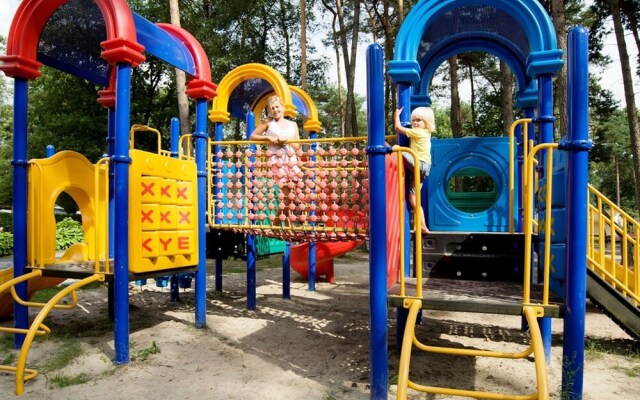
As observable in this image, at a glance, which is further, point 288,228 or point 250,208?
point 250,208

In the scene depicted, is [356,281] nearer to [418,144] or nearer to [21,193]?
[418,144]

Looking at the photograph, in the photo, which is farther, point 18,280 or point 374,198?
point 18,280

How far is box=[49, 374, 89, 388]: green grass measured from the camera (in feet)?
13.1

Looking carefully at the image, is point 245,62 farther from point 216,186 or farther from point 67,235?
point 216,186

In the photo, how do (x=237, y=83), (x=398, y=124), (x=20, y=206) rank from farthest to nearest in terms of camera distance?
(x=237, y=83) → (x=20, y=206) → (x=398, y=124)

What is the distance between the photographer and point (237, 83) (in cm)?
755

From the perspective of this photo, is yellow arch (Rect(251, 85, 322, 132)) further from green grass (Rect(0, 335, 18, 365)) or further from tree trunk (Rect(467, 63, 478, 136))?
tree trunk (Rect(467, 63, 478, 136))

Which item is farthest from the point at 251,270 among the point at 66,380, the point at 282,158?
the point at 66,380

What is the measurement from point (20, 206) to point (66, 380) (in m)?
2.11

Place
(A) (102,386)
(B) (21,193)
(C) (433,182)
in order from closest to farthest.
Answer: (A) (102,386), (B) (21,193), (C) (433,182)

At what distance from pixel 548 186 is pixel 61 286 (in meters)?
8.92

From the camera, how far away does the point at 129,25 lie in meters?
4.70

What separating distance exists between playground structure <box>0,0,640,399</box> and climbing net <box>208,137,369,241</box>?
0.03 m

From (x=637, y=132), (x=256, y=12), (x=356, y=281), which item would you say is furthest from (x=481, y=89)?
(x=356, y=281)
